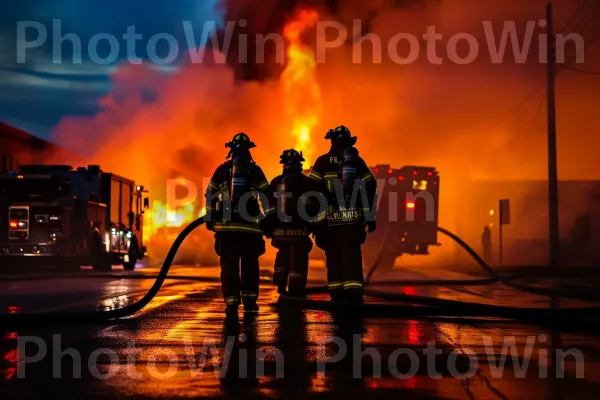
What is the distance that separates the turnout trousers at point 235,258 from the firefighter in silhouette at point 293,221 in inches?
53.1

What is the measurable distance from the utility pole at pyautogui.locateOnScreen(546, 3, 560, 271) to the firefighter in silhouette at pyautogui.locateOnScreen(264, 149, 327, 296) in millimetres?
13622

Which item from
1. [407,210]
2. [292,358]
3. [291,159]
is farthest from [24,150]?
[292,358]

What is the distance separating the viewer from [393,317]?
9328 mm

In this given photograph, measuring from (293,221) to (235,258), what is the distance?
210 cm

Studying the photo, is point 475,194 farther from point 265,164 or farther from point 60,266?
point 60,266

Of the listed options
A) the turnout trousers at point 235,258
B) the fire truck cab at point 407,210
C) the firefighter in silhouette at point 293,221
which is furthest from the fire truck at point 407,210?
the turnout trousers at point 235,258

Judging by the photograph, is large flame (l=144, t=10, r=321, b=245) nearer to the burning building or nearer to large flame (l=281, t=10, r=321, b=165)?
large flame (l=281, t=10, r=321, b=165)

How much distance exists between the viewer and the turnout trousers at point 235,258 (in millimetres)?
9922

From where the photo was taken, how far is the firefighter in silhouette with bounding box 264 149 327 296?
11.6m

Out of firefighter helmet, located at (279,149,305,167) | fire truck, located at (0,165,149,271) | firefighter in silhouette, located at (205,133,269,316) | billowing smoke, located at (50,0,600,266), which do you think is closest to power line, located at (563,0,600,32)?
billowing smoke, located at (50,0,600,266)

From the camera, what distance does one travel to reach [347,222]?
35.0ft

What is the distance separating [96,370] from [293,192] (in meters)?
5.86

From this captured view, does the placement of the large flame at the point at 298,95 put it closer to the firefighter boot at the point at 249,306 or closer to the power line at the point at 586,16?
the power line at the point at 586,16

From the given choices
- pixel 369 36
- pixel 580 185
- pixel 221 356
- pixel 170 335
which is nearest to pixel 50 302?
pixel 170 335
